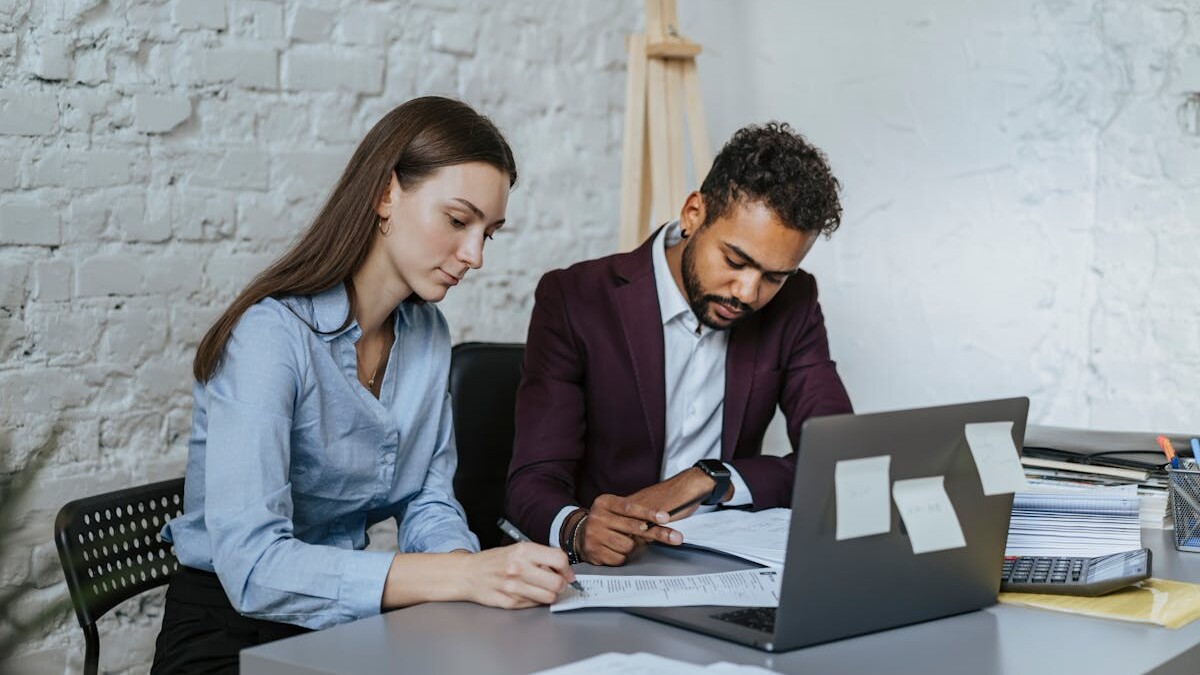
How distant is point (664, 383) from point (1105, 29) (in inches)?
61.5

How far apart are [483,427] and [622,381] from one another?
29 centimetres

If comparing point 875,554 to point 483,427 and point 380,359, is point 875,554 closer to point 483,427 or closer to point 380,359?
point 380,359

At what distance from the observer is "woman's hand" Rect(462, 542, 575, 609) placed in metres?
1.34

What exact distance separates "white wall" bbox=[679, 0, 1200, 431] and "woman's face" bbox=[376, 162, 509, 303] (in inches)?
72.2

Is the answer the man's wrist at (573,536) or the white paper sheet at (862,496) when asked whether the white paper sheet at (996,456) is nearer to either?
the white paper sheet at (862,496)

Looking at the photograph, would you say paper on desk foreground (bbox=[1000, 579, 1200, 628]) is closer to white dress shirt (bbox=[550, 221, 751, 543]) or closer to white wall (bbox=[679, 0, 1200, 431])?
white dress shirt (bbox=[550, 221, 751, 543])

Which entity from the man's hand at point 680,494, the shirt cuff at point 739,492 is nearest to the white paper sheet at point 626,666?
the man's hand at point 680,494

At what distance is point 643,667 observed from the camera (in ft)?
3.67

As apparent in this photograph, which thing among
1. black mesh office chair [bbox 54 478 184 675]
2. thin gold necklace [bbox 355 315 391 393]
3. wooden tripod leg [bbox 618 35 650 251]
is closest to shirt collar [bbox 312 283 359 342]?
thin gold necklace [bbox 355 315 391 393]

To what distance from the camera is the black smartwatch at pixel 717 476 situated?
6.14 ft

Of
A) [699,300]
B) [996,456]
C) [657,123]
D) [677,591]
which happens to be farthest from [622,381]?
[657,123]

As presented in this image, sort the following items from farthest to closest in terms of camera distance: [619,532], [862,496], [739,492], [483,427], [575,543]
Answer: [483,427]
[739,492]
[575,543]
[619,532]
[862,496]

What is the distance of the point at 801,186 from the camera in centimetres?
206

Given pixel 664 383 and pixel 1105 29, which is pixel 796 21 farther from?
pixel 664 383
